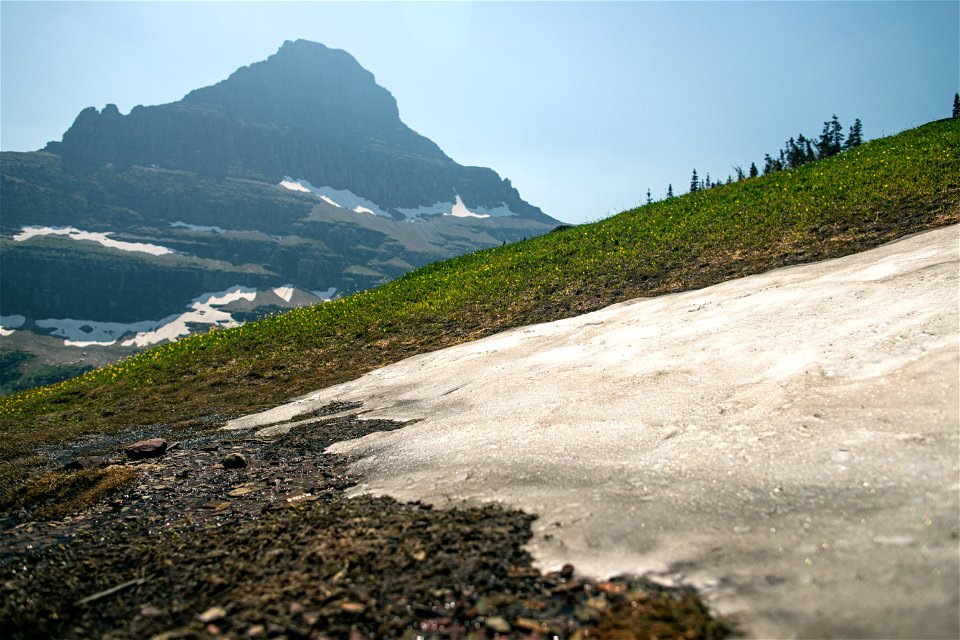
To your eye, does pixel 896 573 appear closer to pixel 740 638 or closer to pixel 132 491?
pixel 740 638

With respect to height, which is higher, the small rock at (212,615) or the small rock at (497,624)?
the small rock at (212,615)

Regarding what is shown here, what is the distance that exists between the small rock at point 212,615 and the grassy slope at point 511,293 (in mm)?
10289

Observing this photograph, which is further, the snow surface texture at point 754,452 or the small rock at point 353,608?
the small rock at point 353,608

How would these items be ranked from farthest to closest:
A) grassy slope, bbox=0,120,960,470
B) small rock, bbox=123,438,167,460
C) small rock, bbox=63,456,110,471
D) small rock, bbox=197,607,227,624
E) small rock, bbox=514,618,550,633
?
1. grassy slope, bbox=0,120,960,470
2. small rock, bbox=123,438,167,460
3. small rock, bbox=63,456,110,471
4. small rock, bbox=197,607,227,624
5. small rock, bbox=514,618,550,633

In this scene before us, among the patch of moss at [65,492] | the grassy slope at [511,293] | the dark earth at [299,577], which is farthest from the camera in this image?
the grassy slope at [511,293]

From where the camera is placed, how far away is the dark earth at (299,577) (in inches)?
151

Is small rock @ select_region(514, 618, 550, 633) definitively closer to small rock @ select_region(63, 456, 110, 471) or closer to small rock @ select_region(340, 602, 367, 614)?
small rock @ select_region(340, 602, 367, 614)

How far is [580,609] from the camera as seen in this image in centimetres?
386

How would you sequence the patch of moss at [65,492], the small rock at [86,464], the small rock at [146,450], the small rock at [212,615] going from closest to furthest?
1. the small rock at [212,615]
2. the patch of moss at [65,492]
3. the small rock at [86,464]
4. the small rock at [146,450]

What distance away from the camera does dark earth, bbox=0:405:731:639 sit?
3.84m

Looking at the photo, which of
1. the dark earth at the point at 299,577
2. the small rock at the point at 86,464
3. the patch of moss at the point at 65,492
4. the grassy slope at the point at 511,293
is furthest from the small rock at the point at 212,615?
the grassy slope at the point at 511,293

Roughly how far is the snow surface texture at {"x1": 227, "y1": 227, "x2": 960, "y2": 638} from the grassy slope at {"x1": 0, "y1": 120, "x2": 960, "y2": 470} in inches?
261

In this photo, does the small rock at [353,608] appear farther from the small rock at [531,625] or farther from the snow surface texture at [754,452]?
the snow surface texture at [754,452]

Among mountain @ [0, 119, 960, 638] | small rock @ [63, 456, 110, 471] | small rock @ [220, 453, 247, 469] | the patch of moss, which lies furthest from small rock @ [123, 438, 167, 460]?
small rock @ [220, 453, 247, 469]
